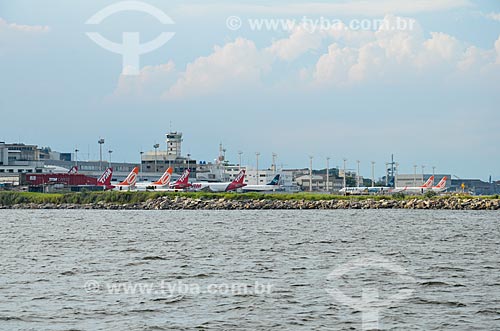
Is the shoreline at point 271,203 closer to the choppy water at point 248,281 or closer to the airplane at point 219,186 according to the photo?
the airplane at point 219,186

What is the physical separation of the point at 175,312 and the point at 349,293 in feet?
23.2

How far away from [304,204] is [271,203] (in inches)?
189

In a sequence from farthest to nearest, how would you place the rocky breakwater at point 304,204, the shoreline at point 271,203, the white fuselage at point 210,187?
the white fuselage at point 210,187, the shoreline at point 271,203, the rocky breakwater at point 304,204

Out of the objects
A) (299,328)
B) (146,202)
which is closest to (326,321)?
(299,328)

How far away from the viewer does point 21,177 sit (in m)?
174

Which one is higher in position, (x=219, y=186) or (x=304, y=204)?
(x=219, y=186)

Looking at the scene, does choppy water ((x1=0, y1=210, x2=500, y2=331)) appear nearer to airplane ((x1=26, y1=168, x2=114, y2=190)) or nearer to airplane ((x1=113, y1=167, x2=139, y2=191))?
airplane ((x1=26, y1=168, x2=114, y2=190))

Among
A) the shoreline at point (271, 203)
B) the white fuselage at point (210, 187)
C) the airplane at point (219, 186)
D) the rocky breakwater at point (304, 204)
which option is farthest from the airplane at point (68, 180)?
the rocky breakwater at point (304, 204)

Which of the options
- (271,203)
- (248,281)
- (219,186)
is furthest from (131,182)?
(248,281)

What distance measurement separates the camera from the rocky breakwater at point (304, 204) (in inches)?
4990

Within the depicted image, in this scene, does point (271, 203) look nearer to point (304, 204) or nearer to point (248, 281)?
point (304, 204)

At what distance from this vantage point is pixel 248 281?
36656 millimetres

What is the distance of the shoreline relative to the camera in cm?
12719

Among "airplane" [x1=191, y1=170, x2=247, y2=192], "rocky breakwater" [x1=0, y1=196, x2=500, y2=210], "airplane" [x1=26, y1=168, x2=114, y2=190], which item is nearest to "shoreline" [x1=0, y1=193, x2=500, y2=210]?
"rocky breakwater" [x1=0, y1=196, x2=500, y2=210]
